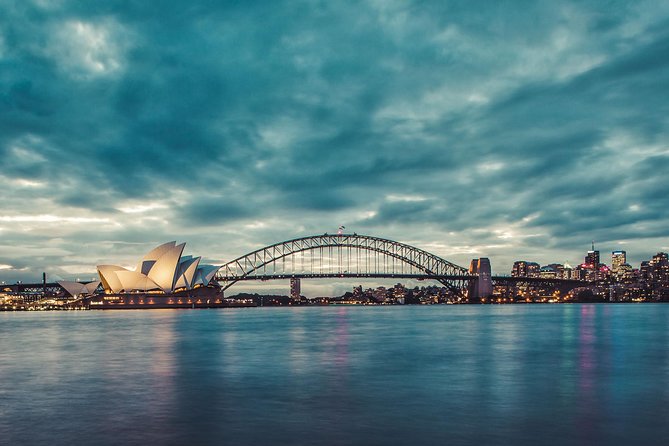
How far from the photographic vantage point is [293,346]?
36188 mm

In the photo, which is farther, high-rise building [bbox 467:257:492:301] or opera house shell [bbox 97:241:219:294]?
high-rise building [bbox 467:257:492:301]

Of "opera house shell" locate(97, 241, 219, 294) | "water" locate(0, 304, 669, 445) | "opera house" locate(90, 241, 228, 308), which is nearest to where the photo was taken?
"water" locate(0, 304, 669, 445)

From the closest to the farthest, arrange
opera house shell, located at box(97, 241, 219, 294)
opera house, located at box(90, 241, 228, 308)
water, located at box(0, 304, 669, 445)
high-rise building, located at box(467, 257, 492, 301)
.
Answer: water, located at box(0, 304, 669, 445) → opera house shell, located at box(97, 241, 219, 294) → opera house, located at box(90, 241, 228, 308) → high-rise building, located at box(467, 257, 492, 301)

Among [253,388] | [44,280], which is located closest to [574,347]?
[253,388]

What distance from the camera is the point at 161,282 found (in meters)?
127

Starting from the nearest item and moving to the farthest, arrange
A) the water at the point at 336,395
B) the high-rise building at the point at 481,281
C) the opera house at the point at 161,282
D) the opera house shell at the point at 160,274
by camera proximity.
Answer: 1. the water at the point at 336,395
2. the opera house shell at the point at 160,274
3. the opera house at the point at 161,282
4. the high-rise building at the point at 481,281

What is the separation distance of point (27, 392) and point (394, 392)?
11984 millimetres

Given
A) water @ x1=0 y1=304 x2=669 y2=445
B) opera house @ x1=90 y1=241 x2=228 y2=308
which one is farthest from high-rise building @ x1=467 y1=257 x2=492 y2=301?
water @ x1=0 y1=304 x2=669 y2=445

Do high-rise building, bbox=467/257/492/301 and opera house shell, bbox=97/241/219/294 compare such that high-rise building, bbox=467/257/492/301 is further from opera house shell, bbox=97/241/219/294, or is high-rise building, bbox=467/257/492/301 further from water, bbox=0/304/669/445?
water, bbox=0/304/669/445

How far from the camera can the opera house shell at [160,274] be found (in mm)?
119963

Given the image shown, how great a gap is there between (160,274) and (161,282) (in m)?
3.85

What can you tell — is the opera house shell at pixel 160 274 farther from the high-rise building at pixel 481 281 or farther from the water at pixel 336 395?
the water at pixel 336 395

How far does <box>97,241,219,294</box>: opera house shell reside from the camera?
120 m

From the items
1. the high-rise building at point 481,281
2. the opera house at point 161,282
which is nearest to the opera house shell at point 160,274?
the opera house at point 161,282
